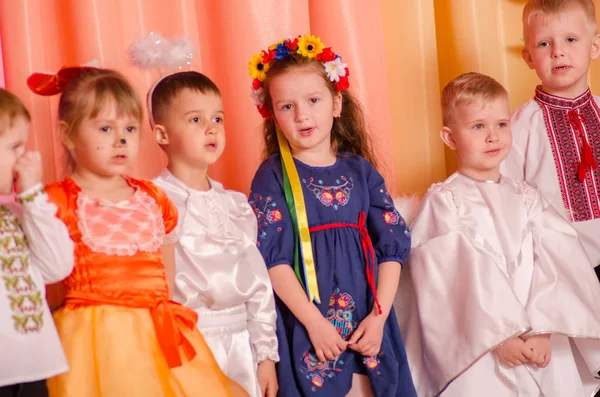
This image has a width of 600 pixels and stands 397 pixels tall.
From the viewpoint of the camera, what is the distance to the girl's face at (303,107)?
7.05 feet

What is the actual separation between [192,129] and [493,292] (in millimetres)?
898

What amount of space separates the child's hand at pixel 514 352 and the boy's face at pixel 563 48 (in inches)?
34.3

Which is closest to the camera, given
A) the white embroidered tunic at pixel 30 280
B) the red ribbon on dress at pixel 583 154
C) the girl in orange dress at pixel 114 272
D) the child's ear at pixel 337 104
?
the white embroidered tunic at pixel 30 280

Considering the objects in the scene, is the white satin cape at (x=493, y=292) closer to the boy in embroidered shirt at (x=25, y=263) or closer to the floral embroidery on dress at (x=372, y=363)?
the floral embroidery on dress at (x=372, y=363)

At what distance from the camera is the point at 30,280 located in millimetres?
1552

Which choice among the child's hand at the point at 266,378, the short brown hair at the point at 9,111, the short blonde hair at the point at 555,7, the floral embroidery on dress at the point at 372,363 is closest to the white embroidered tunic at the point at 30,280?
Answer: the short brown hair at the point at 9,111

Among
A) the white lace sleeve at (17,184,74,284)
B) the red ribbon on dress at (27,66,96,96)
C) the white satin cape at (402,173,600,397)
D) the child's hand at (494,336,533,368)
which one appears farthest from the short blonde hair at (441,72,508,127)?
the white lace sleeve at (17,184,74,284)

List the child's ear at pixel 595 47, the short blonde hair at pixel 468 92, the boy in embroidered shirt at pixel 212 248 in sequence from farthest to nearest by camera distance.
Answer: the child's ear at pixel 595 47 < the short blonde hair at pixel 468 92 < the boy in embroidered shirt at pixel 212 248

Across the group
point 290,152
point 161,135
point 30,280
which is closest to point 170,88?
point 161,135

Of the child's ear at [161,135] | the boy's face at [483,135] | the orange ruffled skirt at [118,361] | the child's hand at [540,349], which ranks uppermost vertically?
the child's ear at [161,135]

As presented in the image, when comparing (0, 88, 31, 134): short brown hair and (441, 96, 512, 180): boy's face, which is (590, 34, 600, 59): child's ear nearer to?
(441, 96, 512, 180): boy's face

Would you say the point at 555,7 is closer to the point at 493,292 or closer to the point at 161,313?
the point at 493,292

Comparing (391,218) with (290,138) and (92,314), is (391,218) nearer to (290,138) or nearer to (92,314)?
(290,138)

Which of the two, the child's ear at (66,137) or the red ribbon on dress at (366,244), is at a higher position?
the child's ear at (66,137)
